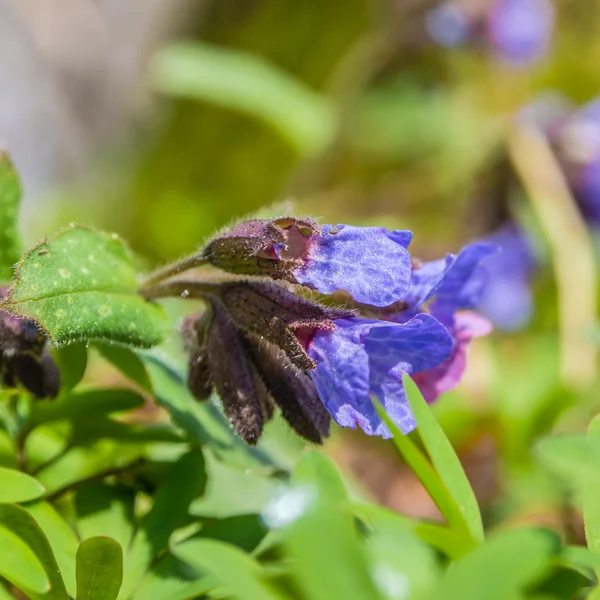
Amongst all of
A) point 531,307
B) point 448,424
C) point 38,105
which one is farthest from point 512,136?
point 38,105

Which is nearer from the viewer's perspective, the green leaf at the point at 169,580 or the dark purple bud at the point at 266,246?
the green leaf at the point at 169,580

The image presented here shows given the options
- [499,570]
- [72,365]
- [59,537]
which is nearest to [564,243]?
[72,365]

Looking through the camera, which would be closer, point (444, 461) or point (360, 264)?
point (444, 461)

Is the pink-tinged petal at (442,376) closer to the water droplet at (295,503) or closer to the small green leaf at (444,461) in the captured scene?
the small green leaf at (444,461)

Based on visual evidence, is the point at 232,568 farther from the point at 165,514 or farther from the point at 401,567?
the point at 165,514

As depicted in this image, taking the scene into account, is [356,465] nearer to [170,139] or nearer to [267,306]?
[267,306]

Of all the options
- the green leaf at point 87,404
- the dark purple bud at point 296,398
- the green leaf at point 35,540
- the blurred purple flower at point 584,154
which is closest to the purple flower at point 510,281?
the blurred purple flower at point 584,154

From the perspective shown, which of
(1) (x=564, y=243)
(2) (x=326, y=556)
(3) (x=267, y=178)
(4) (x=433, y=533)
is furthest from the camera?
(3) (x=267, y=178)
